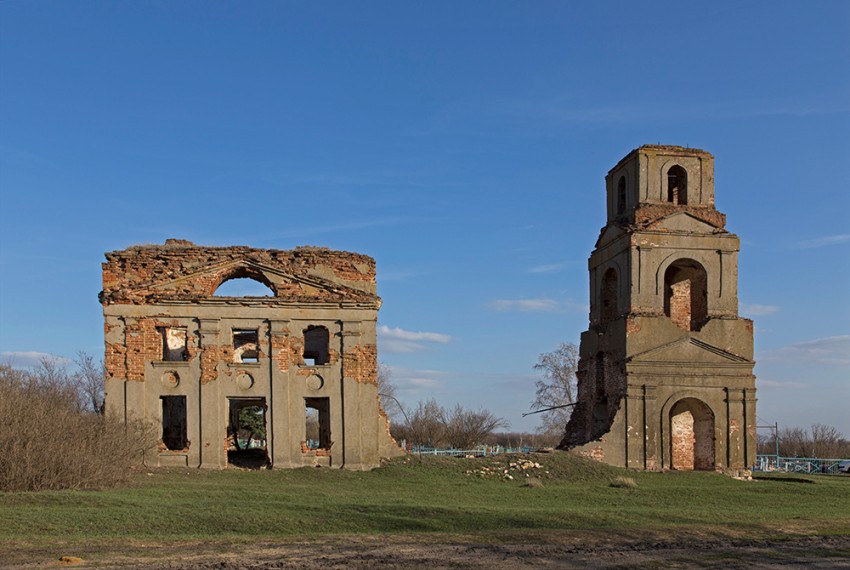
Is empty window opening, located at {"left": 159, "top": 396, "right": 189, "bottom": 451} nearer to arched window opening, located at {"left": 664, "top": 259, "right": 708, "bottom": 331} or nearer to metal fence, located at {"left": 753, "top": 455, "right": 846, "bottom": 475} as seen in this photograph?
arched window opening, located at {"left": 664, "top": 259, "right": 708, "bottom": 331}

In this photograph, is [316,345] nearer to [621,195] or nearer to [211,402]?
[211,402]

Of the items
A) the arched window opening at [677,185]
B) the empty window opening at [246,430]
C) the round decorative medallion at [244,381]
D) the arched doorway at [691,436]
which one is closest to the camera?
the round decorative medallion at [244,381]

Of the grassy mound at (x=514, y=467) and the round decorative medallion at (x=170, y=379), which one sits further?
the round decorative medallion at (x=170, y=379)

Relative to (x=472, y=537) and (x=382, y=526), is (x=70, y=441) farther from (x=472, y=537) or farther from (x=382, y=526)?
(x=472, y=537)

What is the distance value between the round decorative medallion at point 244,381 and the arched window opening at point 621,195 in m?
13.2

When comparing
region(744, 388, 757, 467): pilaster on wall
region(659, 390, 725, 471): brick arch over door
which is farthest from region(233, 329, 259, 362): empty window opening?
region(744, 388, 757, 467): pilaster on wall

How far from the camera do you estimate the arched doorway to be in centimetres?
2653

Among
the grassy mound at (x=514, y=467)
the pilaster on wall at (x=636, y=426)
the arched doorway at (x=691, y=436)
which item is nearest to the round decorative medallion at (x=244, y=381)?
the grassy mound at (x=514, y=467)

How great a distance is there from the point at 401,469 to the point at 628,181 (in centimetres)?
1199

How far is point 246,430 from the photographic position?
3962 cm

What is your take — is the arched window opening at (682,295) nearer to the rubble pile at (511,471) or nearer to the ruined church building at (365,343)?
the ruined church building at (365,343)

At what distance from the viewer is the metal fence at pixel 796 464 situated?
36.6 metres

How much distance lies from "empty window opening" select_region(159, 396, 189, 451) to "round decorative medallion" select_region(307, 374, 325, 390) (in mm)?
4324

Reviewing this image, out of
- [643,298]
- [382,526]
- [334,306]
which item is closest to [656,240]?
[643,298]
